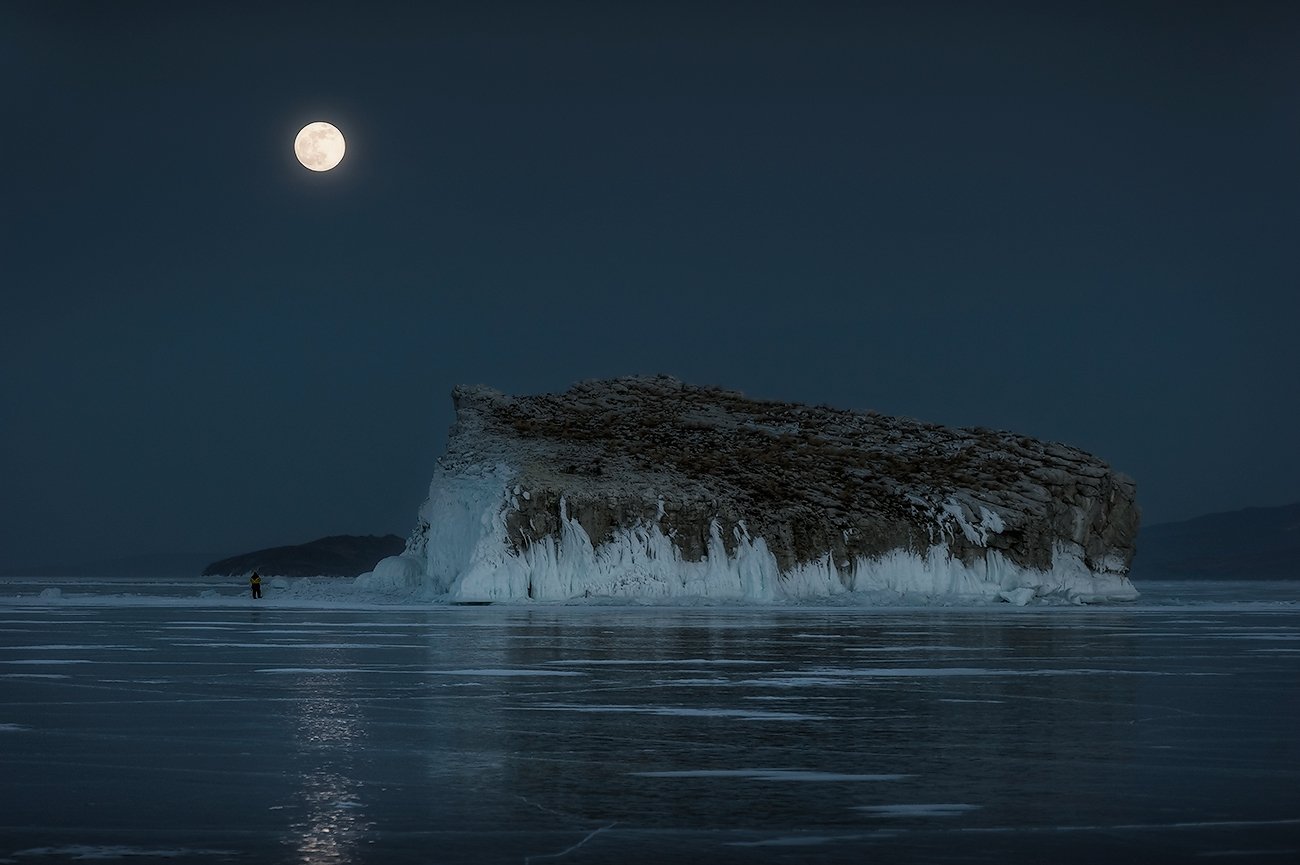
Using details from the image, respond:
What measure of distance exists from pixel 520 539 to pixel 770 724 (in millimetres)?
42670

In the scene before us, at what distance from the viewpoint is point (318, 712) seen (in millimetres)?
13797

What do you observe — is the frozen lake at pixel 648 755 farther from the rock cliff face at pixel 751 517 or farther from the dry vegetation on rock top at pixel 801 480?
the dry vegetation on rock top at pixel 801 480

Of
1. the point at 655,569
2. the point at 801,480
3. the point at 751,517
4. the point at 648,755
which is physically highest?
the point at 801,480

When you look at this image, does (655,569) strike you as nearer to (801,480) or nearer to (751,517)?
(751,517)

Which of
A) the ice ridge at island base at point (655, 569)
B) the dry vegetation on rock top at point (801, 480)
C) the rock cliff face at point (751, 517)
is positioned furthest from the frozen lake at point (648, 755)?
the dry vegetation on rock top at point (801, 480)

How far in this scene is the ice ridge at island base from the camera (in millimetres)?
54719

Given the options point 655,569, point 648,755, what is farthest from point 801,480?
point 648,755

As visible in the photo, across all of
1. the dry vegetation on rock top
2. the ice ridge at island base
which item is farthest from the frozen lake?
the dry vegetation on rock top

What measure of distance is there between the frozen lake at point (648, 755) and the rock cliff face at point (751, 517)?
1282 inches

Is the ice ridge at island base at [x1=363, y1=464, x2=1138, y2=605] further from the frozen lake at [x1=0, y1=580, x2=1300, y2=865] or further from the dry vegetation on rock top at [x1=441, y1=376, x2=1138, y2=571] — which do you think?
the frozen lake at [x1=0, y1=580, x2=1300, y2=865]

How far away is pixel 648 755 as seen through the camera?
35.0 ft

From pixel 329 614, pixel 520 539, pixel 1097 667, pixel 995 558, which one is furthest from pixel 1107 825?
pixel 995 558

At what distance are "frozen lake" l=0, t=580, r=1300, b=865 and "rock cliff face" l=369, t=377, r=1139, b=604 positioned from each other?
3255cm

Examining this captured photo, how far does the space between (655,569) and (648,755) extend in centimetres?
4624
